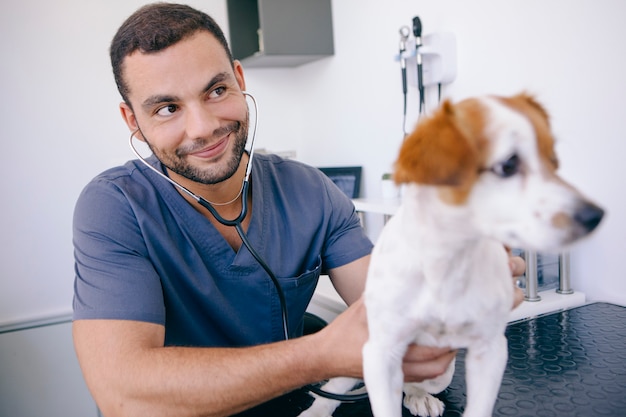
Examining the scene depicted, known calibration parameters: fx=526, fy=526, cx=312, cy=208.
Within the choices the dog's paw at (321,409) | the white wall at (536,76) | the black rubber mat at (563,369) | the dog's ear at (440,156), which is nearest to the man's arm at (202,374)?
the dog's paw at (321,409)

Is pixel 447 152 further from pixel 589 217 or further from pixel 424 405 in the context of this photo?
pixel 424 405

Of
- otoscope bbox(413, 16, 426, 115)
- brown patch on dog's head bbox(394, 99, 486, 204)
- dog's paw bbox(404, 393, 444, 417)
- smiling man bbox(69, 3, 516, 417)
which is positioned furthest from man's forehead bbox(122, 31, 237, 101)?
otoscope bbox(413, 16, 426, 115)

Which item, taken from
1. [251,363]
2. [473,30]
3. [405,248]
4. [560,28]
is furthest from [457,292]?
[473,30]

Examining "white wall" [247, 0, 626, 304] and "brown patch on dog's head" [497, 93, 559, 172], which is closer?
"brown patch on dog's head" [497, 93, 559, 172]

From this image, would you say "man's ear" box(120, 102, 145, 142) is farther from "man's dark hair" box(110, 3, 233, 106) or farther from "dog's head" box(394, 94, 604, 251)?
"dog's head" box(394, 94, 604, 251)

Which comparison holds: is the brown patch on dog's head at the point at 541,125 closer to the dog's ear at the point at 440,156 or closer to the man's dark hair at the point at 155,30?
the dog's ear at the point at 440,156

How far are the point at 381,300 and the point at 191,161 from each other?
1.74ft

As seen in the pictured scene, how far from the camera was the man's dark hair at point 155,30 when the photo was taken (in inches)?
37.4

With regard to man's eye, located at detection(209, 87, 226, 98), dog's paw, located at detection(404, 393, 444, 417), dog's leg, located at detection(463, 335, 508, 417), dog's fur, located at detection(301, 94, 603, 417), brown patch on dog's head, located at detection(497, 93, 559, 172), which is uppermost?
man's eye, located at detection(209, 87, 226, 98)

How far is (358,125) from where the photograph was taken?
217 centimetres

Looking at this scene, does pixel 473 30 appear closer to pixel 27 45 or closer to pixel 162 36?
pixel 162 36

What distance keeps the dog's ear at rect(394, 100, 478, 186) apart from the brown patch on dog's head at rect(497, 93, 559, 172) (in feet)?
0.26

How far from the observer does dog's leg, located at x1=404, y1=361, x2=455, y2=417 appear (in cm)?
82

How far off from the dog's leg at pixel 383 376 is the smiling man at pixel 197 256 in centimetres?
4
